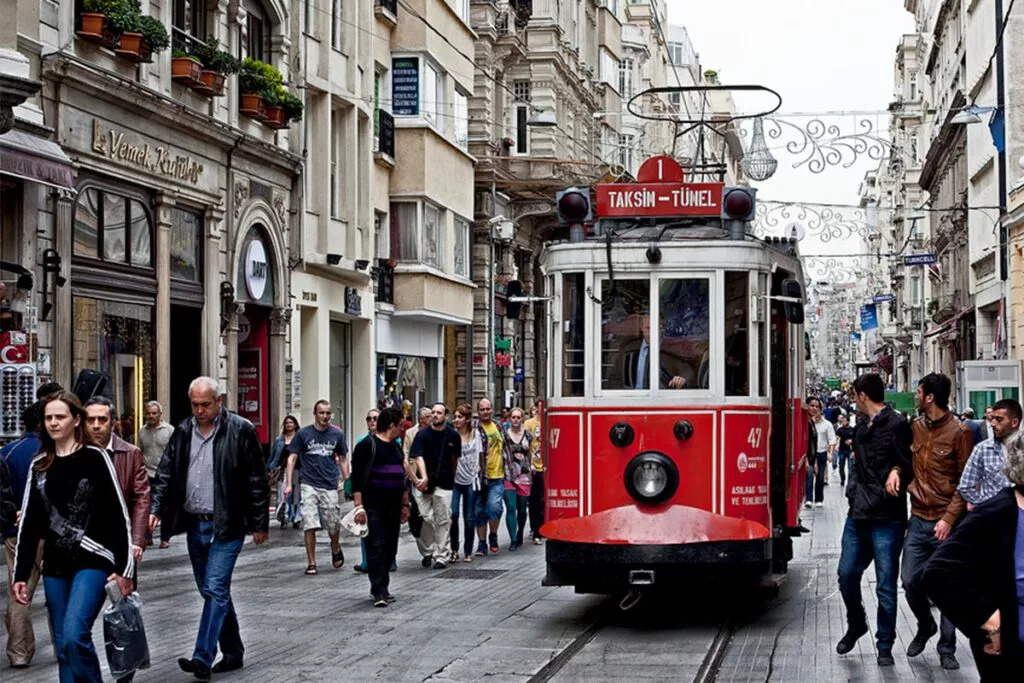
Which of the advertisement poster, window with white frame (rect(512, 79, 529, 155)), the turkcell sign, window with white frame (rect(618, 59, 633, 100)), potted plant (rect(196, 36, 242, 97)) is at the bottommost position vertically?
the advertisement poster

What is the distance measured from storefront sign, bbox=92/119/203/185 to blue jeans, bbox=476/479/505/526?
253 inches

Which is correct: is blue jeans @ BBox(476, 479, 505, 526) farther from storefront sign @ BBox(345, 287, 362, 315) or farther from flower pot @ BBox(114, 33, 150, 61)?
storefront sign @ BBox(345, 287, 362, 315)

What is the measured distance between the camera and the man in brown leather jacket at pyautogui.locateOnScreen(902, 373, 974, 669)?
33.6 feet

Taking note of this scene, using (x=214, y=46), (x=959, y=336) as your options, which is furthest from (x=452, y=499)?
(x=959, y=336)

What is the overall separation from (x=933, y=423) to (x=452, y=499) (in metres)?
7.92

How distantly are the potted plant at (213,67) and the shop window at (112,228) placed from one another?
87.9 inches

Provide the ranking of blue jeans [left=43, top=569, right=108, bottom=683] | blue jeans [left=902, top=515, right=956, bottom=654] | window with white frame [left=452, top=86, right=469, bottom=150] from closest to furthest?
blue jeans [left=43, top=569, right=108, bottom=683], blue jeans [left=902, top=515, right=956, bottom=654], window with white frame [left=452, top=86, right=469, bottom=150]

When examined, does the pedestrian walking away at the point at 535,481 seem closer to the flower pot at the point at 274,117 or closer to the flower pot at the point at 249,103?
the flower pot at the point at 249,103

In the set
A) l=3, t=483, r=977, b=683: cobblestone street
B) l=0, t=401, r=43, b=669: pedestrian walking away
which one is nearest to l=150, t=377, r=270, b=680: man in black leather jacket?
l=3, t=483, r=977, b=683: cobblestone street

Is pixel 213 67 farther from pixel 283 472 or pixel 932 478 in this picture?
pixel 932 478

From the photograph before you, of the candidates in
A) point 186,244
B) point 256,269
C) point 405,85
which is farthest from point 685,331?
point 405,85

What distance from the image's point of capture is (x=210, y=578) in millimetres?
9781

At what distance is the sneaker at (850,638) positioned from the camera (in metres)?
10.6

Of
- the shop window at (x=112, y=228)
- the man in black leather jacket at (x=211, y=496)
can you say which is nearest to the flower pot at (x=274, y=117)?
the shop window at (x=112, y=228)
